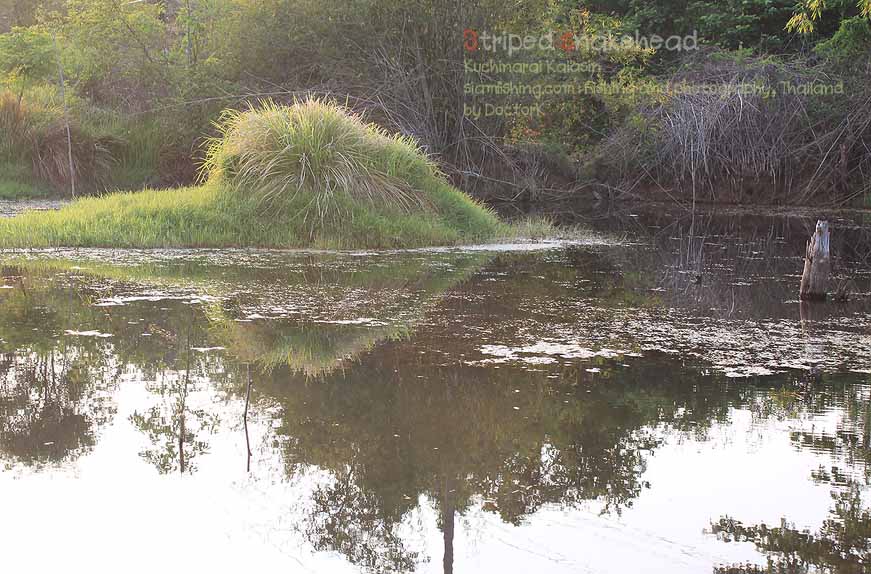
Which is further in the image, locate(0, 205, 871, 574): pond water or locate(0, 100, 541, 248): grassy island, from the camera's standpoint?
locate(0, 100, 541, 248): grassy island

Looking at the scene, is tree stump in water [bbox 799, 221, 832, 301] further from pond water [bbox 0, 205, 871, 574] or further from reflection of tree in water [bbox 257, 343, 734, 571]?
reflection of tree in water [bbox 257, 343, 734, 571]

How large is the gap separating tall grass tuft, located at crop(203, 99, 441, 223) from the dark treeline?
15.6ft

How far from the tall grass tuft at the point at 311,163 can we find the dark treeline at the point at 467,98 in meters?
4.75

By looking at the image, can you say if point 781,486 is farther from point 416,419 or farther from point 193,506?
point 193,506

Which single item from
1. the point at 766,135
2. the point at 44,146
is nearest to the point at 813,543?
the point at 766,135

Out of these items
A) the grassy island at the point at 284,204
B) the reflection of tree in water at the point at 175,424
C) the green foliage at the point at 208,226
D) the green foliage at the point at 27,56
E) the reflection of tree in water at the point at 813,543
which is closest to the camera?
the reflection of tree in water at the point at 813,543

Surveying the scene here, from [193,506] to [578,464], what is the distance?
1461 mm

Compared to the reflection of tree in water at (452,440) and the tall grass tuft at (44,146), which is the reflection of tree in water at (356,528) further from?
the tall grass tuft at (44,146)

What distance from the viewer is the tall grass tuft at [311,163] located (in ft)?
34.4

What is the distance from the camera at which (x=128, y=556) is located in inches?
119

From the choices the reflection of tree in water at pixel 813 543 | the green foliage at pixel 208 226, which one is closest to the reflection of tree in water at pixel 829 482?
the reflection of tree in water at pixel 813 543

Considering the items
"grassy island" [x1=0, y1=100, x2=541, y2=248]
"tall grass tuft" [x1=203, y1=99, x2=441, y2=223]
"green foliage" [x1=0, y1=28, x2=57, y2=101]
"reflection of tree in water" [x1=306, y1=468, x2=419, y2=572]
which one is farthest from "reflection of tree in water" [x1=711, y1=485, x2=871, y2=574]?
"green foliage" [x1=0, y1=28, x2=57, y2=101]

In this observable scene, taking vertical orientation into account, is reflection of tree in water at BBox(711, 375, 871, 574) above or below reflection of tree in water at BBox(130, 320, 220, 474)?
below

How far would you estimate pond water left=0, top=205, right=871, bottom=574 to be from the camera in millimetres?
3182
